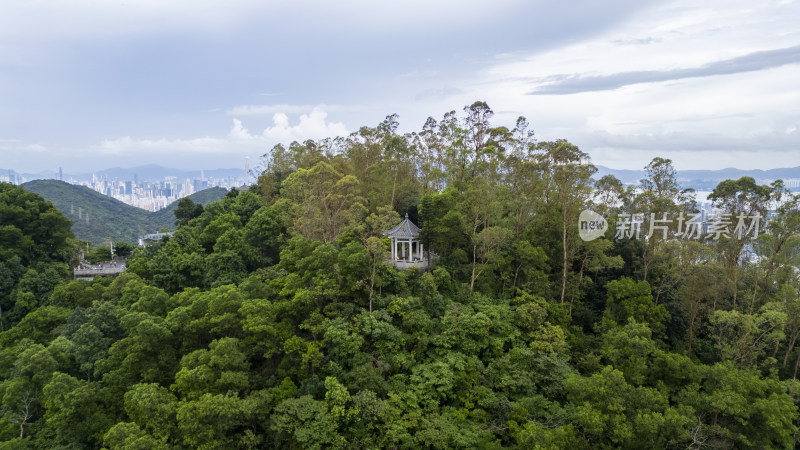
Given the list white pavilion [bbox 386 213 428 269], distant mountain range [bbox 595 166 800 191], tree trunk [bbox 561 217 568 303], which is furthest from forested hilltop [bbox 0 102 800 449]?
distant mountain range [bbox 595 166 800 191]

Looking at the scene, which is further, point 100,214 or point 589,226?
point 100,214

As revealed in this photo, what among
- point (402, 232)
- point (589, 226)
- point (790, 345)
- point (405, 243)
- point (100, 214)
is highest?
point (100, 214)

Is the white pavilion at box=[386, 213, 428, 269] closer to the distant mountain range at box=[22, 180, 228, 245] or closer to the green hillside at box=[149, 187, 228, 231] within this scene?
the distant mountain range at box=[22, 180, 228, 245]

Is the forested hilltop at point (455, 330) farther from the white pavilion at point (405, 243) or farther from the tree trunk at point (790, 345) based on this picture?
the white pavilion at point (405, 243)

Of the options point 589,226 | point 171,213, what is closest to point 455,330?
point 589,226

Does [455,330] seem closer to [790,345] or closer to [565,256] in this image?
[565,256]

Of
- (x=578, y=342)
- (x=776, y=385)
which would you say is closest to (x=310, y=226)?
(x=578, y=342)
